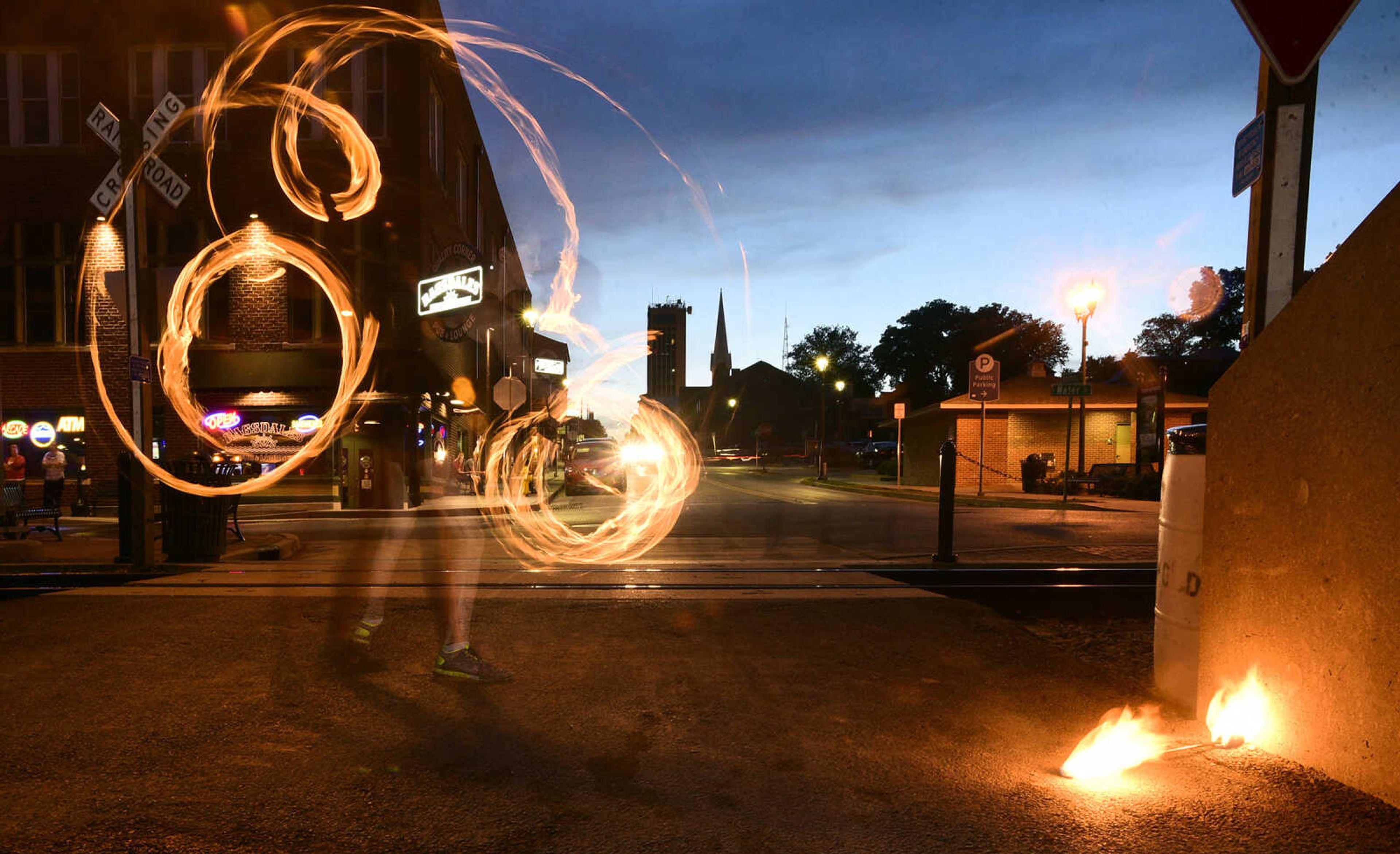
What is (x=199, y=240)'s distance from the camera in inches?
800

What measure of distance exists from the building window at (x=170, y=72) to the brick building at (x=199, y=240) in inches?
1.6

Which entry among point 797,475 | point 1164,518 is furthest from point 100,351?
point 797,475

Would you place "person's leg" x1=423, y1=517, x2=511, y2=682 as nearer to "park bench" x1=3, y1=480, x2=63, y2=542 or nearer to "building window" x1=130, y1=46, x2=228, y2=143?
"park bench" x1=3, y1=480, x2=63, y2=542

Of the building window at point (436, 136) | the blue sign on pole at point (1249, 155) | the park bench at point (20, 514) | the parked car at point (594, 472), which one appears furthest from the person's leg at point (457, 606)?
the building window at point (436, 136)

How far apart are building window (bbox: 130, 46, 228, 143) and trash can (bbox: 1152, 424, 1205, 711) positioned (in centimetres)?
2488

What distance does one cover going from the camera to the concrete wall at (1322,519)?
2865 millimetres

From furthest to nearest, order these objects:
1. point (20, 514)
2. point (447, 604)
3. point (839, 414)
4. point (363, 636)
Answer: point (839, 414)
point (20, 514)
point (363, 636)
point (447, 604)

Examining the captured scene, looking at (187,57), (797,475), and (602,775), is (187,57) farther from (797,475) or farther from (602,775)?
(797,475)

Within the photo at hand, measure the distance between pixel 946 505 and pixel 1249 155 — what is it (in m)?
5.33

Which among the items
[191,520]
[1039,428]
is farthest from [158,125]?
[1039,428]

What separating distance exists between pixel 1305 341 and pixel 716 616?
A: 14.3 feet

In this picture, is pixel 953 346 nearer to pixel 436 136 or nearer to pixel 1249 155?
pixel 436 136

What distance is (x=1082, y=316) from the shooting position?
21.1m

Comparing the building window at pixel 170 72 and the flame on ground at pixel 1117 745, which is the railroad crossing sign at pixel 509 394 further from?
the flame on ground at pixel 1117 745
